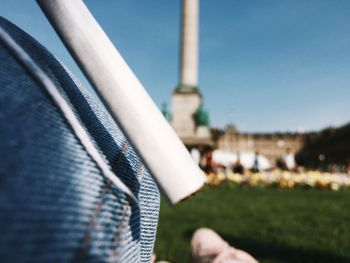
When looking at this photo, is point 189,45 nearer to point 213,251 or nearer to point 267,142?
point 213,251

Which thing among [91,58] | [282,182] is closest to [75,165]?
[91,58]

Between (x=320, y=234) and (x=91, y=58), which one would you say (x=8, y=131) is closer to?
(x=91, y=58)

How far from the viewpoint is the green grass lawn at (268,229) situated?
3.28 m

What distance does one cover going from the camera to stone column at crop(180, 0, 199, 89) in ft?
62.3

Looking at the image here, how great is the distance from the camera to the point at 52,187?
646 mm

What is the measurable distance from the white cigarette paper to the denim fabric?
0.29 ft

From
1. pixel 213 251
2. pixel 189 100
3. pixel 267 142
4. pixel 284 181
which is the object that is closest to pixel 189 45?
pixel 189 100

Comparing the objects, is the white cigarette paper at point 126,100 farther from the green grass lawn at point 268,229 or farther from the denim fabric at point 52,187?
the green grass lawn at point 268,229

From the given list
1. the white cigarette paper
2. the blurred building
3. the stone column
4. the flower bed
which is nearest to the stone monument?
the stone column

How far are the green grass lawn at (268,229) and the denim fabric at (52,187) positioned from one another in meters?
2.09

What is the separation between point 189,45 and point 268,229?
16.0 metres

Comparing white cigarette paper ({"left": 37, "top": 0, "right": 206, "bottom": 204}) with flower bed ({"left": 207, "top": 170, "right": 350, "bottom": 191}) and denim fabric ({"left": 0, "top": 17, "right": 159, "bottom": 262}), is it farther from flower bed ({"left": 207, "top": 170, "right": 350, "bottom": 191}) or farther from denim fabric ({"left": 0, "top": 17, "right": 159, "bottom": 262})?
flower bed ({"left": 207, "top": 170, "right": 350, "bottom": 191})

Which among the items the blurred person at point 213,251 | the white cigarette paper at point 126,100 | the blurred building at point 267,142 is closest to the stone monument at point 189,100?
the blurred person at point 213,251

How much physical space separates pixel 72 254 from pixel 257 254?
9.38ft
